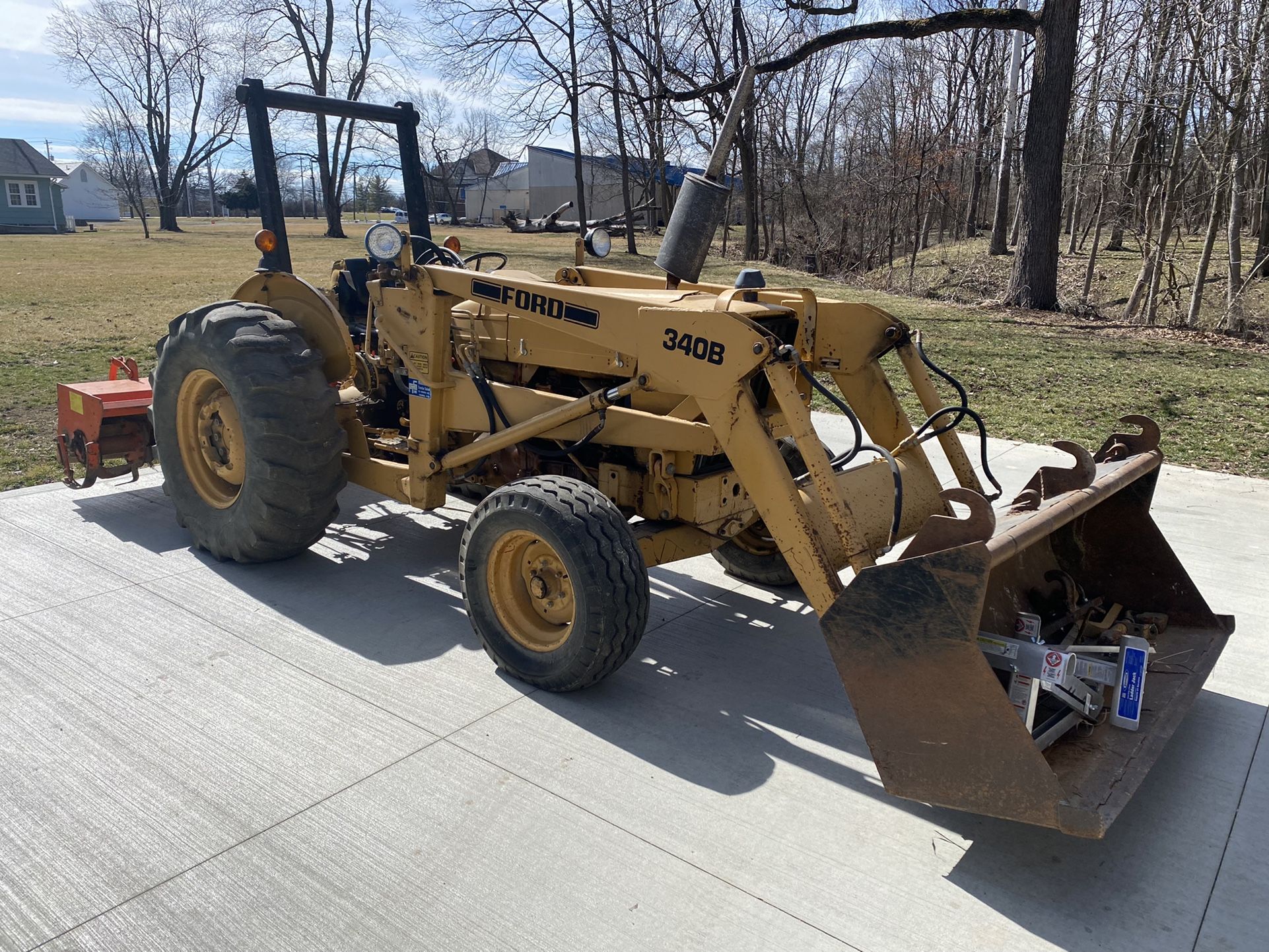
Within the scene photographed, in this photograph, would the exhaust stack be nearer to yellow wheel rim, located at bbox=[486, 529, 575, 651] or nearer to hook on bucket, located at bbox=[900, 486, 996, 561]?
yellow wheel rim, located at bbox=[486, 529, 575, 651]

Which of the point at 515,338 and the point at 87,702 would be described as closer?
the point at 87,702

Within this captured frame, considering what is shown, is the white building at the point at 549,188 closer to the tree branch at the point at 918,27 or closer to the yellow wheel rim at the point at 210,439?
the tree branch at the point at 918,27

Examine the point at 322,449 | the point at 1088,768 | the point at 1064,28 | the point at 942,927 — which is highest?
the point at 1064,28

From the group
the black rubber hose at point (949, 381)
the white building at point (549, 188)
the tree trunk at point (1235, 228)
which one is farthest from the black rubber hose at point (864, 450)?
the white building at point (549, 188)

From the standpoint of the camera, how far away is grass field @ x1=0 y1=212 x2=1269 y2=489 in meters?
7.90

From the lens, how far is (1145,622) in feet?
12.4

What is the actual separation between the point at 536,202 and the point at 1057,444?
63.0 meters

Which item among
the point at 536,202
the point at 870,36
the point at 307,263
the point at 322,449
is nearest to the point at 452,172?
the point at 536,202

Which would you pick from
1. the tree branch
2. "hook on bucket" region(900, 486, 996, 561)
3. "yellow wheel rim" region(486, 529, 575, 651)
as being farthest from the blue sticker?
the tree branch

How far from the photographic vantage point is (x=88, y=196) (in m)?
81.2

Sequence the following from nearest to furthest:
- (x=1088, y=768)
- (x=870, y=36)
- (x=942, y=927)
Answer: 1. (x=942, y=927)
2. (x=1088, y=768)
3. (x=870, y=36)

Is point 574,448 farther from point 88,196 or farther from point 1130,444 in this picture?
point 88,196

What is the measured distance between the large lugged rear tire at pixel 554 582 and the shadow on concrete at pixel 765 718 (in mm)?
211

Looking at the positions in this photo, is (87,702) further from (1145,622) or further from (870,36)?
(870,36)
